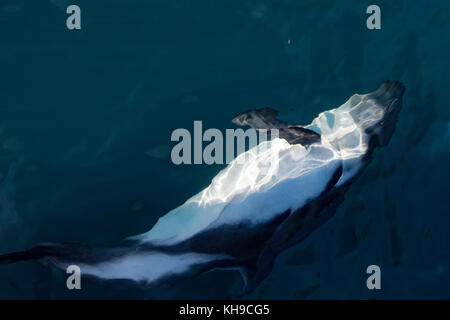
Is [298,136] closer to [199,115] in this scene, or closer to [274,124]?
[274,124]

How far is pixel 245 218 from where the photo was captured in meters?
3.78

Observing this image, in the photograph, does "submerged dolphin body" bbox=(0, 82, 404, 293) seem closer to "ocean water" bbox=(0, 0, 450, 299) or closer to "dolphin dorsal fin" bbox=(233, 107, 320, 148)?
"dolphin dorsal fin" bbox=(233, 107, 320, 148)

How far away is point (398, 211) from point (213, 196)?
2.75 metres

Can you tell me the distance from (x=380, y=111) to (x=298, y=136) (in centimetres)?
132

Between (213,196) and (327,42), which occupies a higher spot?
(327,42)

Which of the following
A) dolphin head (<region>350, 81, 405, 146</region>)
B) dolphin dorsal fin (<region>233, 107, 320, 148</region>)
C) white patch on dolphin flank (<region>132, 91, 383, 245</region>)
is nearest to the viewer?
dolphin dorsal fin (<region>233, 107, 320, 148</region>)

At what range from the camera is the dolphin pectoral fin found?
12.3 ft

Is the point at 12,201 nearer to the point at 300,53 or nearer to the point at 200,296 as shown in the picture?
the point at 200,296

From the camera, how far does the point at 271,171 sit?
391 centimetres

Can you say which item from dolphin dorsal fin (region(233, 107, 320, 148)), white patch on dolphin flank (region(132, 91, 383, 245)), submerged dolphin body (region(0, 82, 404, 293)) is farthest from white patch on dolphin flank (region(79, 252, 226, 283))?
dolphin dorsal fin (region(233, 107, 320, 148))

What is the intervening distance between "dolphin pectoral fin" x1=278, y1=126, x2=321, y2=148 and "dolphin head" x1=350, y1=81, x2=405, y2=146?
85 cm

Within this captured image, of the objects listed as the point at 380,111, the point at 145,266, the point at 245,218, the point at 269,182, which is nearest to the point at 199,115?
the point at 269,182

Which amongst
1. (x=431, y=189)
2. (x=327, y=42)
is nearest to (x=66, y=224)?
(x=327, y=42)
